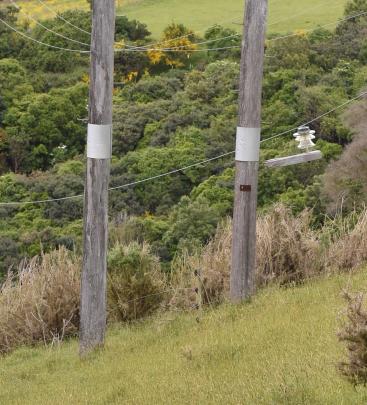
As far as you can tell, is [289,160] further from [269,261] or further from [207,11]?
[207,11]

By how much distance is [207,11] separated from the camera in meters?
70.1

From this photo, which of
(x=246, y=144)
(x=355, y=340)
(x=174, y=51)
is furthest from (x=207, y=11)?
(x=355, y=340)

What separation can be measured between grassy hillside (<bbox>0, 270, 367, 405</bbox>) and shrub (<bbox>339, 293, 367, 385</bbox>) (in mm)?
101

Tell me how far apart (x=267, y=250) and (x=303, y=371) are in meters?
5.85

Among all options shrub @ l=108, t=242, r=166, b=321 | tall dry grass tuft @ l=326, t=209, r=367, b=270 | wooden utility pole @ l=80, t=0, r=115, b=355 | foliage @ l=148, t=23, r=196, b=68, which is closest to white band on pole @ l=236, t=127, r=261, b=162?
wooden utility pole @ l=80, t=0, r=115, b=355

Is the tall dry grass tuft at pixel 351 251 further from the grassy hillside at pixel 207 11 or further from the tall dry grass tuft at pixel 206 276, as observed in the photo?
the grassy hillside at pixel 207 11

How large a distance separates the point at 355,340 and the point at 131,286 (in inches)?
261

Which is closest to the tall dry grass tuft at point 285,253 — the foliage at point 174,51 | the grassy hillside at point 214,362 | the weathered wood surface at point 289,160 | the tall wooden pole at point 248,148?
the weathered wood surface at point 289,160

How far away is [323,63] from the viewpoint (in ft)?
184

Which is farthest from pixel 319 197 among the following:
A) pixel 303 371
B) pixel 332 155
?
pixel 303 371

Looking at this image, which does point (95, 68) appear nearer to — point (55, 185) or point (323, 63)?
point (55, 185)

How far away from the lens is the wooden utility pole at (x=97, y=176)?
10281mm

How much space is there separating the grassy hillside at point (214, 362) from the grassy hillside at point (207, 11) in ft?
171

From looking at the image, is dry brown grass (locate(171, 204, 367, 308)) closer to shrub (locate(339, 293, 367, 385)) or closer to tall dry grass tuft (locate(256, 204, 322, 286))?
tall dry grass tuft (locate(256, 204, 322, 286))
